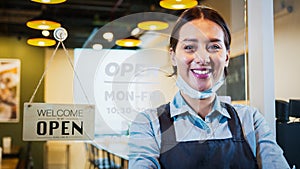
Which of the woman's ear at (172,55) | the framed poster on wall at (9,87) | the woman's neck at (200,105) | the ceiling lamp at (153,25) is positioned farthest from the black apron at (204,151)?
the framed poster on wall at (9,87)

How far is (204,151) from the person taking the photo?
163cm

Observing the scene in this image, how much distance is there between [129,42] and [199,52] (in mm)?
471

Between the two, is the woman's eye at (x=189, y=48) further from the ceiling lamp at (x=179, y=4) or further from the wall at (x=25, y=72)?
the wall at (x=25, y=72)

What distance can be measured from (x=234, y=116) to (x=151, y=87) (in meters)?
0.44

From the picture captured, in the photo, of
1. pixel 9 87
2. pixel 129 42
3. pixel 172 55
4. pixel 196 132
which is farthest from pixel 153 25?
pixel 9 87

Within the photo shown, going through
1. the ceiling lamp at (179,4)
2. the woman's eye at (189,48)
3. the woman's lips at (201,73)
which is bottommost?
the woman's lips at (201,73)

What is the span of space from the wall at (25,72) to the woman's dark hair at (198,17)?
2.28 feet

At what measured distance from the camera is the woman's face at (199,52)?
166 cm

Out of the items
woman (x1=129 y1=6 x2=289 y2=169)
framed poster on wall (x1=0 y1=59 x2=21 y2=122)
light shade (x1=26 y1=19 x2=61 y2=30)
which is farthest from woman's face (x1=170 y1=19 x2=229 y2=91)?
framed poster on wall (x1=0 y1=59 x2=21 y2=122)

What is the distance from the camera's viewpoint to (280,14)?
85.5 inches

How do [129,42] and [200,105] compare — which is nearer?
[200,105]

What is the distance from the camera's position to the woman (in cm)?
158

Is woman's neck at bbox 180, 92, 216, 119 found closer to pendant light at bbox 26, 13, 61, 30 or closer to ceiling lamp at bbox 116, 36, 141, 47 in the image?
ceiling lamp at bbox 116, 36, 141, 47

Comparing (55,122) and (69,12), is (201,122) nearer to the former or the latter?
(55,122)
